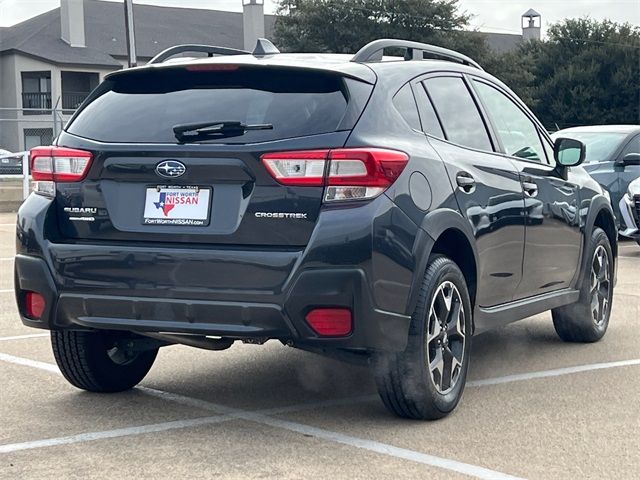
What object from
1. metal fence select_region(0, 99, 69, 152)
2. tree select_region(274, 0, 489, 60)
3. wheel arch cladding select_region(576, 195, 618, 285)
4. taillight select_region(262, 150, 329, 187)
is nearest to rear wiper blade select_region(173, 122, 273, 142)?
taillight select_region(262, 150, 329, 187)

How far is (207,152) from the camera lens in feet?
16.8

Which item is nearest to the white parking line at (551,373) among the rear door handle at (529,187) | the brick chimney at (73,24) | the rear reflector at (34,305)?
the rear door handle at (529,187)

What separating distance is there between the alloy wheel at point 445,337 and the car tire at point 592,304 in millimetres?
2055

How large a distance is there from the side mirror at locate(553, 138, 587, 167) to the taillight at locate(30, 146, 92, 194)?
3025 mm

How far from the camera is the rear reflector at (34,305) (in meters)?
5.37

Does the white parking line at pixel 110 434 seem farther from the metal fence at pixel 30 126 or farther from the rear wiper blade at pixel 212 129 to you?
the metal fence at pixel 30 126

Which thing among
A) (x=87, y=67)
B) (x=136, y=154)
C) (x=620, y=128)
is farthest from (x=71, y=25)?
(x=136, y=154)

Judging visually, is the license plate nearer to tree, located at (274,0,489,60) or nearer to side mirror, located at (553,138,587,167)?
side mirror, located at (553,138,587,167)

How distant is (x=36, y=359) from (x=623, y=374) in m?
3.35

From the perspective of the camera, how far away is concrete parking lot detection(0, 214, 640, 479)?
468 centimetres

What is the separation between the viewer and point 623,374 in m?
6.67

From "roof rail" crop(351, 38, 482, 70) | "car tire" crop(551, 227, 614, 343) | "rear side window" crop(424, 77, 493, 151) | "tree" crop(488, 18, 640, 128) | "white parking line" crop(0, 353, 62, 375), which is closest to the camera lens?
"roof rail" crop(351, 38, 482, 70)

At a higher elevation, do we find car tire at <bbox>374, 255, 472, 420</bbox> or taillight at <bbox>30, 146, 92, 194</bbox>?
taillight at <bbox>30, 146, 92, 194</bbox>

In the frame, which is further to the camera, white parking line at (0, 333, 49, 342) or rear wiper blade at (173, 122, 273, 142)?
white parking line at (0, 333, 49, 342)
